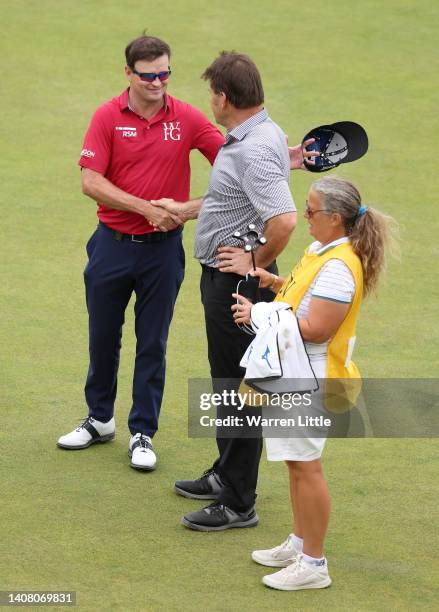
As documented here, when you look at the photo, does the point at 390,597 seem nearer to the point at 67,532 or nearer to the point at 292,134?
the point at 67,532

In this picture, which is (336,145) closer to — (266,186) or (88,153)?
(266,186)

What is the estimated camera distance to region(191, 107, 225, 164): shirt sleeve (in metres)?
6.06

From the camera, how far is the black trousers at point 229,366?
538cm

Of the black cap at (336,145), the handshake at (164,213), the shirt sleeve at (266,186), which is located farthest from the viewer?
the handshake at (164,213)

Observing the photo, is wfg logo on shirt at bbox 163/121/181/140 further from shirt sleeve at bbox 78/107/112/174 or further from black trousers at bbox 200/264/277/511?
black trousers at bbox 200/264/277/511

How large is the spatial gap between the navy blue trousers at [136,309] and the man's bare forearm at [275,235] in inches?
37.1

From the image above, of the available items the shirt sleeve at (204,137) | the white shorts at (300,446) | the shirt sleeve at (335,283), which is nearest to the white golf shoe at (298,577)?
the white shorts at (300,446)

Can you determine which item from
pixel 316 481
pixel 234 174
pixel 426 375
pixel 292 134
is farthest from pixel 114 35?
pixel 316 481

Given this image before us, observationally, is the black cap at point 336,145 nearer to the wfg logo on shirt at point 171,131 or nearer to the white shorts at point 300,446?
the wfg logo on shirt at point 171,131

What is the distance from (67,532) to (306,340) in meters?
1.51

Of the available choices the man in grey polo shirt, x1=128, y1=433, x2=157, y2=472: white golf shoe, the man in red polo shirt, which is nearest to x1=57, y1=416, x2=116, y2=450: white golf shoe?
the man in red polo shirt

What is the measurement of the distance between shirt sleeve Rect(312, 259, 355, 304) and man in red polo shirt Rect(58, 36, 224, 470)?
135cm

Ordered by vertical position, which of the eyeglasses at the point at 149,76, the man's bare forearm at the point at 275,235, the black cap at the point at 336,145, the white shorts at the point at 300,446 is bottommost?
the white shorts at the point at 300,446

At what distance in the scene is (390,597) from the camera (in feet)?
16.3
